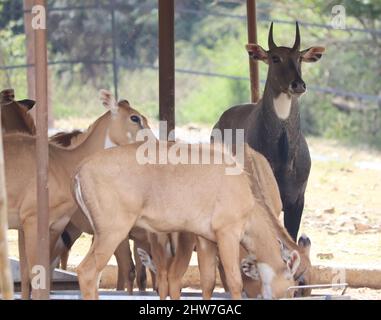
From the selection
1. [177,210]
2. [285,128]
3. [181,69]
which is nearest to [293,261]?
[177,210]

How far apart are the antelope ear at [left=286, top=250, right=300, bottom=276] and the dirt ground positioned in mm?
2401

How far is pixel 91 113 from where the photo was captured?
23.0 metres

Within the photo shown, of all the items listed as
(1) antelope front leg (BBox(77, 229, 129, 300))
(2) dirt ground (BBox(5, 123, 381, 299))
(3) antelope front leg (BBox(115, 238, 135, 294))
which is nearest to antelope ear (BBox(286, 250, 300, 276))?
(1) antelope front leg (BBox(77, 229, 129, 300))

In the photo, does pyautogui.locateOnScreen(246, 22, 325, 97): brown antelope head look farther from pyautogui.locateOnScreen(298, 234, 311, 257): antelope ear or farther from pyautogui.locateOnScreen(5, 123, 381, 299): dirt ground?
pyautogui.locateOnScreen(298, 234, 311, 257): antelope ear

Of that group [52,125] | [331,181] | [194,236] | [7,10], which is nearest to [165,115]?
[194,236]

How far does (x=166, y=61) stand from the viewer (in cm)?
1120

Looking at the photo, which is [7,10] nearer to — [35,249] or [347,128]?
[347,128]

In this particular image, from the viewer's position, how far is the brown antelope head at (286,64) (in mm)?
11125

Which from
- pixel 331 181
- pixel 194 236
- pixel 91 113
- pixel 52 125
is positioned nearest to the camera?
pixel 194 236

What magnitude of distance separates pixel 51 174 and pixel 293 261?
6.72 feet

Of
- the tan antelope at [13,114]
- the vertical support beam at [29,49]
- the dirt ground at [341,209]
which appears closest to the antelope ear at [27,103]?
the tan antelope at [13,114]

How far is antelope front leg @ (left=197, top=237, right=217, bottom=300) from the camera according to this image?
348 inches

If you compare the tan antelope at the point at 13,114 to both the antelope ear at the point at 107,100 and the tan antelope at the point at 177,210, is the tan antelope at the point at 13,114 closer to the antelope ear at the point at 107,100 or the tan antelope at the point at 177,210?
the antelope ear at the point at 107,100
